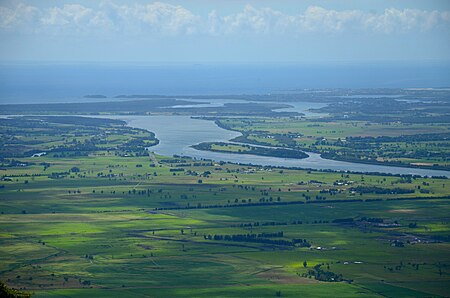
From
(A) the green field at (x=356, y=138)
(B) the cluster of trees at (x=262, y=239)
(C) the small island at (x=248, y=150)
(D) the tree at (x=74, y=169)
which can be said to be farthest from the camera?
(C) the small island at (x=248, y=150)

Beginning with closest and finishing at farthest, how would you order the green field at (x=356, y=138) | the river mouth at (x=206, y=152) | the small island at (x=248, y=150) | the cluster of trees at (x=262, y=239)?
the cluster of trees at (x=262, y=239), the river mouth at (x=206, y=152), the green field at (x=356, y=138), the small island at (x=248, y=150)

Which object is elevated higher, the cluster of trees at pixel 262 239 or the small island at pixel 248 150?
the small island at pixel 248 150

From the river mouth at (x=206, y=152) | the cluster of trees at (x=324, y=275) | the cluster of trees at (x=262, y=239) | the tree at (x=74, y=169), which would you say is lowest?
the cluster of trees at (x=324, y=275)

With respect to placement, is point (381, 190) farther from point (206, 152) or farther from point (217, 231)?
point (206, 152)

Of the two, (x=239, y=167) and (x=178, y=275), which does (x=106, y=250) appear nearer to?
(x=178, y=275)

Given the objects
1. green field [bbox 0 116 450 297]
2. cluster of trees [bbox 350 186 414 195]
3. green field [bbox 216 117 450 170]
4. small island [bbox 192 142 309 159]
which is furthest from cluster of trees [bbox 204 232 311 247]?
small island [bbox 192 142 309 159]

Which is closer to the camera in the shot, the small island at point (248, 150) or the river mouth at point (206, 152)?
the river mouth at point (206, 152)

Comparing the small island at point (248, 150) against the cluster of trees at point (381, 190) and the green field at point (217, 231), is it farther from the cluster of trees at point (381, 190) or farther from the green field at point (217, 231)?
the cluster of trees at point (381, 190)

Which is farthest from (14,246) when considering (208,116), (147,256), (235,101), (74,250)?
(235,101)

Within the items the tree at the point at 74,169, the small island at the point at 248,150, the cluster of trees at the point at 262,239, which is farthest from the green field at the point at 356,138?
the cluster of trees at the point at 262,239
